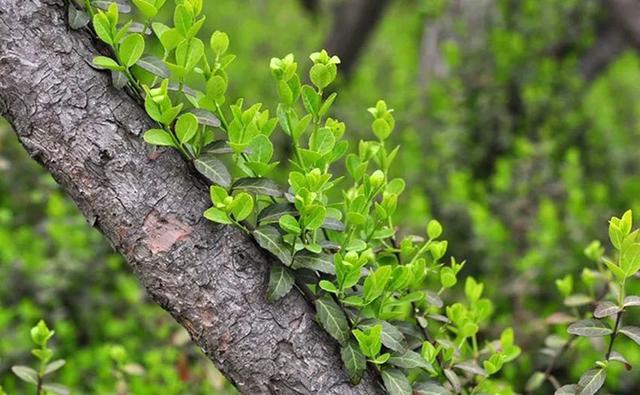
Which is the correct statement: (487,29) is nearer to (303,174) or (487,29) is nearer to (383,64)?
(383,64)

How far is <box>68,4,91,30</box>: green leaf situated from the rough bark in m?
0.01

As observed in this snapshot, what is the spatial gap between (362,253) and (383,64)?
5030 millimetres

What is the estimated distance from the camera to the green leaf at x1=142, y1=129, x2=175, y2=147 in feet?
3.77

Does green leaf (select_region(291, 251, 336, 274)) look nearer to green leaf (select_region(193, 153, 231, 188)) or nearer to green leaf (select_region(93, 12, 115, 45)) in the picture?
green leaf (select_region(193, 153, 231, 188))

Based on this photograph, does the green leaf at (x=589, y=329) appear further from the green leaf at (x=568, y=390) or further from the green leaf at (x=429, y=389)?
the green leaf at (x=429, y=389)

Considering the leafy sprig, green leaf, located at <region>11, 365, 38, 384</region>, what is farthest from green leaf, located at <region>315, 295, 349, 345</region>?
green leaf, located at <region>11, 365, 38, 384</region>

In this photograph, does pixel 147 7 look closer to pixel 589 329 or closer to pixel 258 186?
pixel 258 186

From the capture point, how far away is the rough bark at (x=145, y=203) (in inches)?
45.9

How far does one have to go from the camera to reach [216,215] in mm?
1174

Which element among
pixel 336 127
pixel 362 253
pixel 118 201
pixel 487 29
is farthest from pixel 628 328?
pixel 487 29

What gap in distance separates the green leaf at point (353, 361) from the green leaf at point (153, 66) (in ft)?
1.53

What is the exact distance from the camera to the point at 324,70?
4.05ft

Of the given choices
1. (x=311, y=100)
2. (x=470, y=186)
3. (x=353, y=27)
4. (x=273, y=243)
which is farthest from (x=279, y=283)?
(x=353, y=27)

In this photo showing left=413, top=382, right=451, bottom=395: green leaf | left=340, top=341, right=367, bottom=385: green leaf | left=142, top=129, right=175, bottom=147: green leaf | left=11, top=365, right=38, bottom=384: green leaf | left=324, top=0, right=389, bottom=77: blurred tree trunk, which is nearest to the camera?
left=142, top=129, right=175, bottom=147: green leaf
